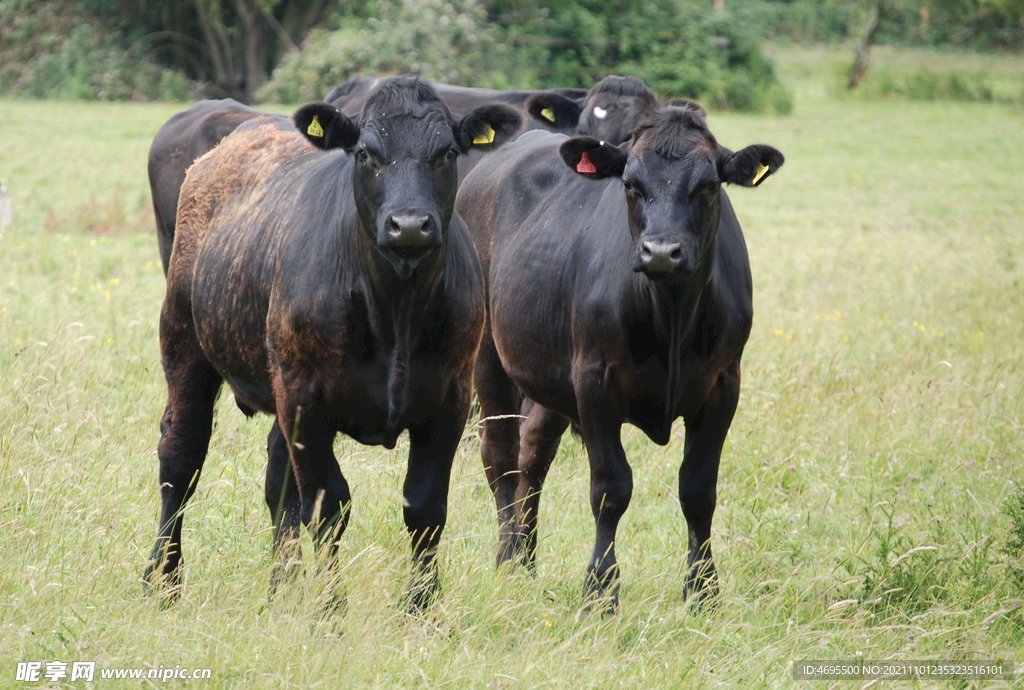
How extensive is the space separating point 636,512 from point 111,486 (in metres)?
2.45

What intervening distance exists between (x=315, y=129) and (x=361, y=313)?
29.1 inches

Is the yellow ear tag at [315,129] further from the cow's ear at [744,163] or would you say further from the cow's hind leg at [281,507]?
the cow's ear at [744,163]

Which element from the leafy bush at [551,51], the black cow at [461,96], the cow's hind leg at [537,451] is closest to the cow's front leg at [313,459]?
the cow's hind leg at [537,451]

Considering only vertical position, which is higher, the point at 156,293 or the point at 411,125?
the point at 411,125

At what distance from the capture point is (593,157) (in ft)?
17.1

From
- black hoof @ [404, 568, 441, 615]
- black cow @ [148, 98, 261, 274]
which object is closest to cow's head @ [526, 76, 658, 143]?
black cow @ [148, 98, 261, 274]

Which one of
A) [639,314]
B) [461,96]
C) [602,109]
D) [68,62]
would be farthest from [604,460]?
[68,62]

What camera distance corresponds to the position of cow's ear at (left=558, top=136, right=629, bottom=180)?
5.16 metres

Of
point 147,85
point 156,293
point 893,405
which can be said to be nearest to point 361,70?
point 147,85

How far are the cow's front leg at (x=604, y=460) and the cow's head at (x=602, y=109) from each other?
376 centimetres

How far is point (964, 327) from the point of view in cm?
968

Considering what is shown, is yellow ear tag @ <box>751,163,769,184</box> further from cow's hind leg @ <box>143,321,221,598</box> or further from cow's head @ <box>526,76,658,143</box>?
cow's head @ <box>526,76,658,143</box>

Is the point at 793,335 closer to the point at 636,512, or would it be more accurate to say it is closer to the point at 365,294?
the point at 636,512

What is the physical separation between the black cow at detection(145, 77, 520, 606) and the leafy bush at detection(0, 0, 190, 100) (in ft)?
83.0
